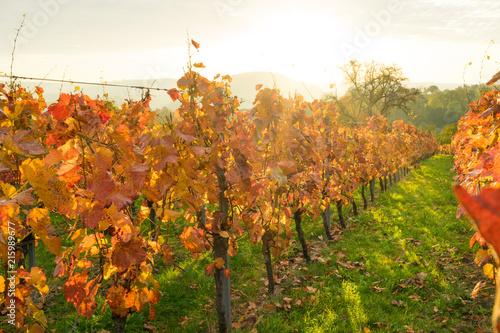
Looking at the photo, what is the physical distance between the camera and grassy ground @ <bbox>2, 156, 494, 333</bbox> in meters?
4.07

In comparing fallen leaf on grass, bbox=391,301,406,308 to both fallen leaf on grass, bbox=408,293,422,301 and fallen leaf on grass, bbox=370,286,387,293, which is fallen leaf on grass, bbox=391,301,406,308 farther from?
fallen leaf on grass, bbox=370,286,387,293

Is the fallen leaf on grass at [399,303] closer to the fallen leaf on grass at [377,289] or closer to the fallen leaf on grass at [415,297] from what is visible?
the fallen leaf on grass at [415,297]

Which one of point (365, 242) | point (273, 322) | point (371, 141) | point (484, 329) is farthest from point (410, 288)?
point (371, 141)

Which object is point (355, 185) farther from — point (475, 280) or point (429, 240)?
point (475, 280)

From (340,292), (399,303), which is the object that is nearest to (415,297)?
(399,303)

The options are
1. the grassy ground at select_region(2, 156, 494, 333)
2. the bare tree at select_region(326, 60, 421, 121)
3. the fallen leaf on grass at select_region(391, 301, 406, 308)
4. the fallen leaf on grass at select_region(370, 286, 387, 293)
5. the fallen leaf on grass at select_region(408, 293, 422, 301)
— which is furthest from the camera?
the bare tree at select_region(326, 60, 421, 121)

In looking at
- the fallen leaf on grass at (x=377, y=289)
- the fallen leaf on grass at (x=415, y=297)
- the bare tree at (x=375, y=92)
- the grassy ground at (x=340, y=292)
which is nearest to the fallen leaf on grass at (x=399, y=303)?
the grassy ground at (x=340, y=292)

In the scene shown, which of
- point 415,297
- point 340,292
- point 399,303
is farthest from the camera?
point 340,292

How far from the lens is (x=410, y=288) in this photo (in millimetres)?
4879

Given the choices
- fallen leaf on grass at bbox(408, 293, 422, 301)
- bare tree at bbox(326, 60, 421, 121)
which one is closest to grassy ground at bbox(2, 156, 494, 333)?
fallen leaf on grass at bbox(408, 293, 422, 301)

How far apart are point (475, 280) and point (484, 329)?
143 cm

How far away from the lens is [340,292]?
4.80 meters

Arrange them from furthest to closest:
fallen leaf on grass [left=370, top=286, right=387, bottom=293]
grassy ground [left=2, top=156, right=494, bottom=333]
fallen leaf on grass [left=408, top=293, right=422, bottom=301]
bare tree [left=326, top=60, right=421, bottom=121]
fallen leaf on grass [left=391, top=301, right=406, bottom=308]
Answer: bare tree [left=326, top=60, right=421, bottom=121] → fallen leaf on grass [left=370, top=286, right=387, bottom=293] → fallen leaf on grass [left=408, top=293, right=422, bottom=301] → fallen leaf on grass [left=391, top=301, right=406, bottom=308] → grassy ground [left=2, top=156, right=494, bottom=333]

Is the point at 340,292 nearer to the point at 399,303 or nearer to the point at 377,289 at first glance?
Answer: the point at 377,289
